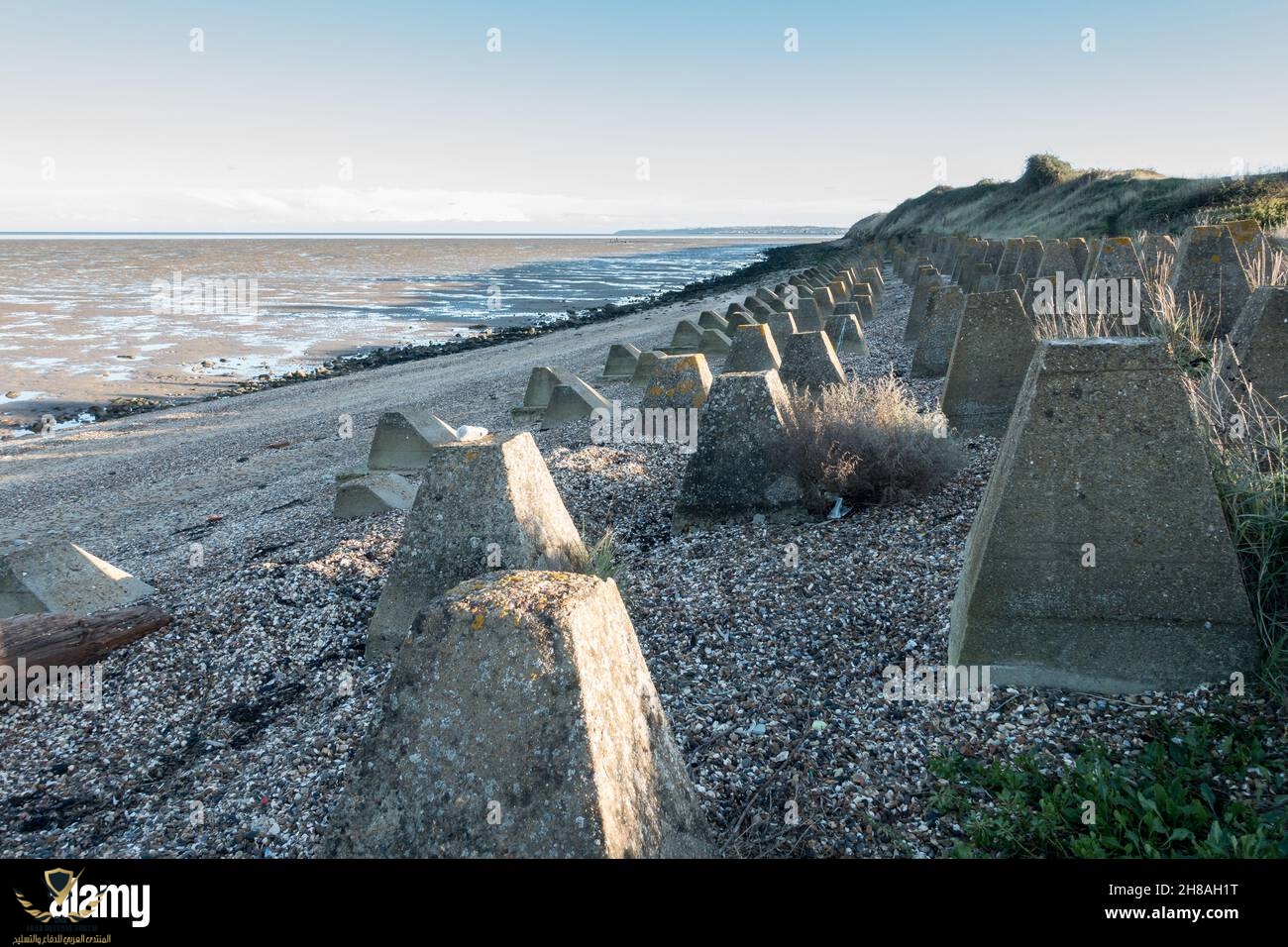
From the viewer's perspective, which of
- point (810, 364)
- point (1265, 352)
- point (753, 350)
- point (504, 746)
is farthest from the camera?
point (753, 350)

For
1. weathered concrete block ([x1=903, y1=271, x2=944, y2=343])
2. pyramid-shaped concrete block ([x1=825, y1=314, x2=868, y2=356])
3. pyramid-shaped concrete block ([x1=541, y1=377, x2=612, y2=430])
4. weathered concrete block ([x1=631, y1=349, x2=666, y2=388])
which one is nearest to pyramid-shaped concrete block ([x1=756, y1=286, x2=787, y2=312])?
pyramid-shaped concrete block ([x1=825, y1=314, x2=868, y2=356])

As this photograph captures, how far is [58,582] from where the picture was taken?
623 cm

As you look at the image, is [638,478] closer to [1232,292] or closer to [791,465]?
[791,465]

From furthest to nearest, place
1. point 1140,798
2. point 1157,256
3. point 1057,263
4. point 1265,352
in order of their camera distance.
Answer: point 1057,263 < point 1157,256 < point 1265,352 < point 1140,798

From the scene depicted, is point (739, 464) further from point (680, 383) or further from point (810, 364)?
point (810, 364)

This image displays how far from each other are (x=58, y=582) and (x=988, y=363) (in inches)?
309

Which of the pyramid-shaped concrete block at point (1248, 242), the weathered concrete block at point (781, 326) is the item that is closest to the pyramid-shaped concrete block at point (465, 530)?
the pyramid-shaped concrete block at point (1248, 242)

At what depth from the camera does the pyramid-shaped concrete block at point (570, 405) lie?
12435 millimetres

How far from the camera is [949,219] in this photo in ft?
202

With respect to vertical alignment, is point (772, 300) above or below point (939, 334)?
above

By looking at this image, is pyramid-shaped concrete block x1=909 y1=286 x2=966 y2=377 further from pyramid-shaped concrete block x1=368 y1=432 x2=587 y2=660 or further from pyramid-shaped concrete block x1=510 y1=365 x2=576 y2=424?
pyramid-shaped concrete block x1=368 y1=432 x2=587 y2=660

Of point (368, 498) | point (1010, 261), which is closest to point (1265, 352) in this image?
point (368, 498)

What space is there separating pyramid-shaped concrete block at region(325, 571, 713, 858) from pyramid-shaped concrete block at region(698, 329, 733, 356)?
15.3 meters

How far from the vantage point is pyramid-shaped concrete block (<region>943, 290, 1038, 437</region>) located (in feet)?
24.2
